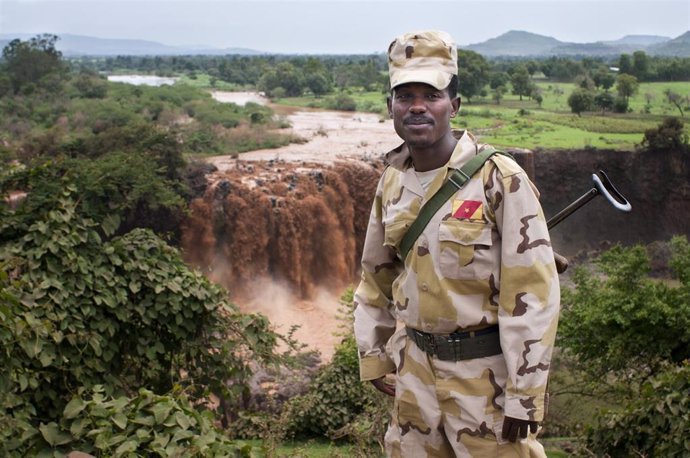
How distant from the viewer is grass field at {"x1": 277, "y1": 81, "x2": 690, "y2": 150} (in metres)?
29.9

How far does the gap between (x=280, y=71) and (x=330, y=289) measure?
3561 centimetres

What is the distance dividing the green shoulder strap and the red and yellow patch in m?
0.05

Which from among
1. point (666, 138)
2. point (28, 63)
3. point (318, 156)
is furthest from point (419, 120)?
point (28, 63)

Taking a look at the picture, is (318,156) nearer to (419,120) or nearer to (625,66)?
(419,120)

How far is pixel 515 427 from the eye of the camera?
239 centimetres

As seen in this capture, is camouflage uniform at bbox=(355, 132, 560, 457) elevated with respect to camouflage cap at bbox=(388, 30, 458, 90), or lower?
lower

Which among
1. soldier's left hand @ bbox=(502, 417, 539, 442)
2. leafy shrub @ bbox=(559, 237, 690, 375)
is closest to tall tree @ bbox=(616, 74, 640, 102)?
leafy shrub @ bbox=(559, 237, 690, 375)

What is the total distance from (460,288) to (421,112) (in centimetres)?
57

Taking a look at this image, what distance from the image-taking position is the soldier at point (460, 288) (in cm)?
237

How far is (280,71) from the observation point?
5575 centimetres

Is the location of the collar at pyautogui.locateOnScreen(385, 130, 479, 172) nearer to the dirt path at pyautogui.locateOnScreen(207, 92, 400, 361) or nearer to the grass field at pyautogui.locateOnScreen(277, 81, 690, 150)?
the dirt path at pyautogui.locateOnScreen(207, 92, 400, 361)

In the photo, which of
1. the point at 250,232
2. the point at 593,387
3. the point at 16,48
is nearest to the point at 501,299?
the point at 593,387

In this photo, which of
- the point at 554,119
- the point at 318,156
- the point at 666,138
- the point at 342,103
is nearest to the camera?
the point at 318,156

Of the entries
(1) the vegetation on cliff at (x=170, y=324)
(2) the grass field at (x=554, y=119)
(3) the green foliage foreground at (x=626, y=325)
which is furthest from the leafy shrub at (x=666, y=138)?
(3) the green foliage foreground at (x=626, y=325)
